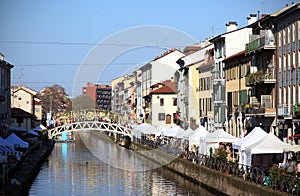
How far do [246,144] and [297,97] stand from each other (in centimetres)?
668

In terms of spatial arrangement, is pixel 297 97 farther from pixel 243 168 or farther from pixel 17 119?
pixel 17 119

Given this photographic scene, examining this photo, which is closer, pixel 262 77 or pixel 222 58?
pixel 262 77

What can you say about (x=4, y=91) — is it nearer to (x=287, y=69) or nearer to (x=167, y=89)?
(x=167, y=89)

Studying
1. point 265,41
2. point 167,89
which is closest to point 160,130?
point 167,89

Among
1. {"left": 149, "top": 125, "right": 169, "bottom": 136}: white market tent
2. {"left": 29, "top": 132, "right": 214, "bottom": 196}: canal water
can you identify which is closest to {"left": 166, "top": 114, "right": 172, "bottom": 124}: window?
{"left": 149, "top": 125, "right": 169, "bottom": 136}: white market tent

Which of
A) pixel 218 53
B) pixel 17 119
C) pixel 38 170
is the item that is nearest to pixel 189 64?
pixel 218 53

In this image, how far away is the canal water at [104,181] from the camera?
42.4 meters

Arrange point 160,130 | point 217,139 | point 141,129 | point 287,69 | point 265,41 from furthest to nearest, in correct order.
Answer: point 141,129, point 160,130, point 265,41, point 217,139, point 287,69

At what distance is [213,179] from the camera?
129 feet

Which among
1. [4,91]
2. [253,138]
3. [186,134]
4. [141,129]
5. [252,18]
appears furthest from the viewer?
[141,129]

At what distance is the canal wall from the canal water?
0.52 metres

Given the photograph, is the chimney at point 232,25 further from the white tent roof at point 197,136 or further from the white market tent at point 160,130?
the white tent roof at point 197,136

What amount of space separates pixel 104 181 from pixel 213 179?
12.2 metres

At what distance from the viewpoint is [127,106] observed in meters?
158
